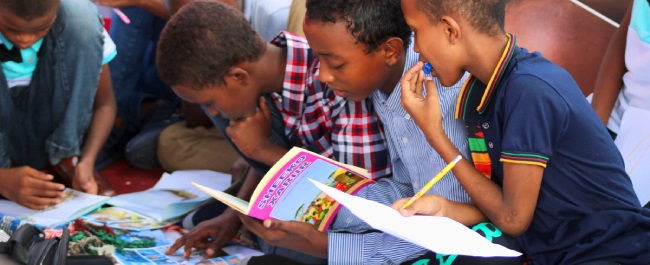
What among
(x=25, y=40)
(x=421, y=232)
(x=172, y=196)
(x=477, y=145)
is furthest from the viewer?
(x=172, y=196)

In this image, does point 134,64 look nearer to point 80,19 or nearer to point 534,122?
point 80,19

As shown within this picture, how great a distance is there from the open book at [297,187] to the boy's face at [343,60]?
0.16 meters

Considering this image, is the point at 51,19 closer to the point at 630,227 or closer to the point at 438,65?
the point at 438,65

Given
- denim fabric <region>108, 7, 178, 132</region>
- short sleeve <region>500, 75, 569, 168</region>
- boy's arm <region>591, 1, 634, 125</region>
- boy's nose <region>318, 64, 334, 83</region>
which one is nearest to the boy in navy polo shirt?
short sleeve <region>500, 75, 569, 168</region>

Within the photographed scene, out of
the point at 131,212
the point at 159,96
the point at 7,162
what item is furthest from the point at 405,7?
the point at 159,96

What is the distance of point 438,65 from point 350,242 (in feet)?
1.46

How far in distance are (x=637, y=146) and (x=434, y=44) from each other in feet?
2.53

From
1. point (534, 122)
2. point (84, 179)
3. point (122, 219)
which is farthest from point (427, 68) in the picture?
point (84, 179)

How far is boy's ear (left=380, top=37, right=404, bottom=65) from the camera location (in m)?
Result: 1.57

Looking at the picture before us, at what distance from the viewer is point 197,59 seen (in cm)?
171

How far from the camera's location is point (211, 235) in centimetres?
188

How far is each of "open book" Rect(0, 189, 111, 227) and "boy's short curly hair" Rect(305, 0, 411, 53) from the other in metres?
0.89

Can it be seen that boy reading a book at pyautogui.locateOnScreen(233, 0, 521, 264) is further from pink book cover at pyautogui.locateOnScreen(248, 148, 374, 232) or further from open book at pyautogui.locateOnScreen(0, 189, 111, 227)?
open book at pyautogui.locateOnScreen(0, 189, 111, 227)

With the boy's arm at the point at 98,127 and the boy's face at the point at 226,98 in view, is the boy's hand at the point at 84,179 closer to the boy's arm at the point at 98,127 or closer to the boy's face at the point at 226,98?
the boy's arm at the point at 98,127
